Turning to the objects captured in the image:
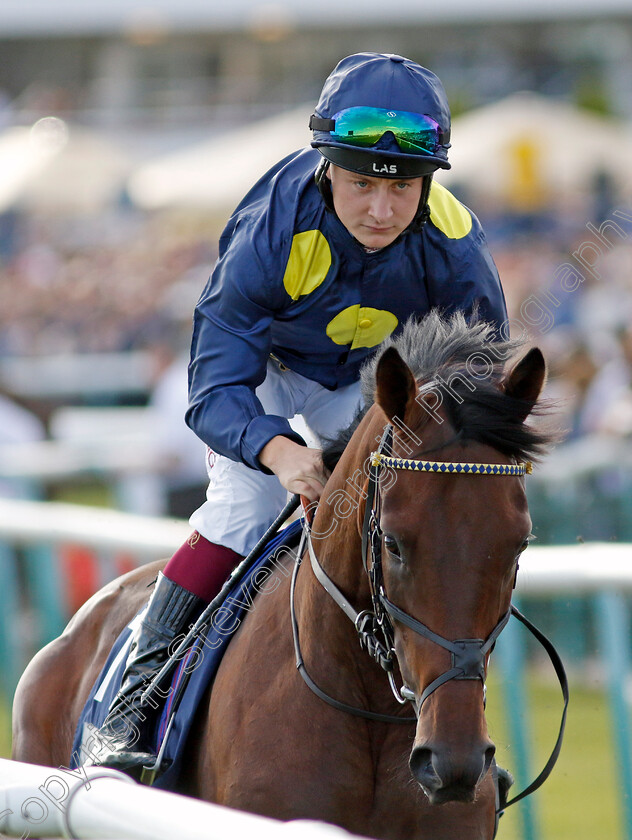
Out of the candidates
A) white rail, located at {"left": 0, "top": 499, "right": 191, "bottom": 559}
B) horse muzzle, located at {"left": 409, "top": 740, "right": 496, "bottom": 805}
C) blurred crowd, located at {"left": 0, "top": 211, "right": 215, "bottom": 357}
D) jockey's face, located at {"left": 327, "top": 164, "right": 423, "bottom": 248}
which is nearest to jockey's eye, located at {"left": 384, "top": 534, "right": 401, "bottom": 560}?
horse muzzle, located at {"left": 409, "top": 740, "right": 496, "bottom": 805}

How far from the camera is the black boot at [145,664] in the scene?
130 inches

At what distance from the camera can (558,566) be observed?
458 centimetres

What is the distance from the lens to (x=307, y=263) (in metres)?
3.21

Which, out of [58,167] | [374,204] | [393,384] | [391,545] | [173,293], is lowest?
[391,545]

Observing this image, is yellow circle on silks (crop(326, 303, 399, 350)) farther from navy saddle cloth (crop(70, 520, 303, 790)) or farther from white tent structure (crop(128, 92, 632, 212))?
white tent structure (crop(128, 92, 632, 212))

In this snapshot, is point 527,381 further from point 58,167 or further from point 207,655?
point 58,167

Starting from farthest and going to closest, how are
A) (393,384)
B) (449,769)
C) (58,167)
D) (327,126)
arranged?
(58,167), (327,126), (393,384), (449,769)

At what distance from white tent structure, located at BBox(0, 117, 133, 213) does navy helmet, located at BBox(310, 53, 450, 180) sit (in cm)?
1672

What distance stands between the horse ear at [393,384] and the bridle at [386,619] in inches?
2.0

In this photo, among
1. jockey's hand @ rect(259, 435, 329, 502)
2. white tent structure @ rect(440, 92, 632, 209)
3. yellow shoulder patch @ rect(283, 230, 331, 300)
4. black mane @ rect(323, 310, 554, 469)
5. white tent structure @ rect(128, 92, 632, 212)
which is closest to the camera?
black mane @ rect(323, 310, 554, 469)

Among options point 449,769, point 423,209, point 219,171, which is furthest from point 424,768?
point 219,171

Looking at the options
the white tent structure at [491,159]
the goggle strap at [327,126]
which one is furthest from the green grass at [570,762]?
the white tent structure at [491,159]

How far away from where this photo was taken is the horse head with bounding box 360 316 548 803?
7.92ft

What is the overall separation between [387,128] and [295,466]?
83 centimetres
